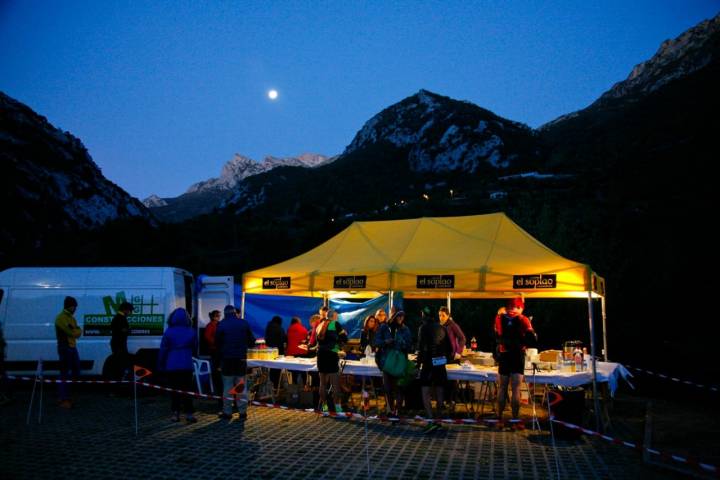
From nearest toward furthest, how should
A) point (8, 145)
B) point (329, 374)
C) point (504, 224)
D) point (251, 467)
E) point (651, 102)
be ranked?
point (251, 467) < point (329, 374) < point (504, 224) < point (8, 145) < point (651, 102)

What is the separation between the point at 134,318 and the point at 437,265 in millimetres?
6786

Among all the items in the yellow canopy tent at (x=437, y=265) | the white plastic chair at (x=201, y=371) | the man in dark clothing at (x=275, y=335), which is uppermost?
the yellow canopy tent at (x=437, y=265)

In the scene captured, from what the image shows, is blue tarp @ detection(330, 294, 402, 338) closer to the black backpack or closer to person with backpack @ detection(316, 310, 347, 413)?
person with backpack @ detection(316, 310, 347, 413)

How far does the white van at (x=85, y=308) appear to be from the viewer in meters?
11.5

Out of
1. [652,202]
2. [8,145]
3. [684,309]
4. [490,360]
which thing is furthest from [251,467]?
[8,145]

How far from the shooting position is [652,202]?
1560 inches

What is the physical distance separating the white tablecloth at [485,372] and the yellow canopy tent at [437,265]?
0.80 m

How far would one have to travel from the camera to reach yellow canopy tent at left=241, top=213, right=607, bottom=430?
886cm

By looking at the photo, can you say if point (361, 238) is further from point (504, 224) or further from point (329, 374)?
point (329, 374)

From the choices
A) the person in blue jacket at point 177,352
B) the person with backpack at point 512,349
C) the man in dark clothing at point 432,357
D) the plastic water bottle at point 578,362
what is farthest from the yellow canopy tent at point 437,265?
the person in blue jacket at point 177,352

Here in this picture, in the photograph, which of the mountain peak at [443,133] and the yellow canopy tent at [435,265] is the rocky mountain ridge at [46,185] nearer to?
the yellow canopy tent at [435,265]

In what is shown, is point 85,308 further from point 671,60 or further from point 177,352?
point 671,60

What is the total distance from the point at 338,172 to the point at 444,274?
4149 inches

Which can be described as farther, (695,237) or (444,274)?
(695,237)
